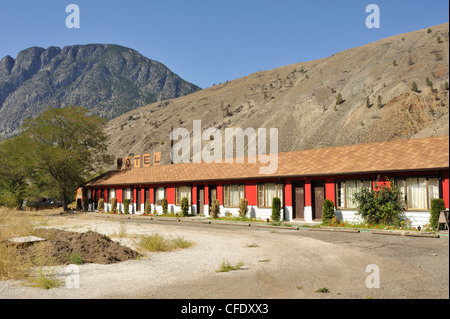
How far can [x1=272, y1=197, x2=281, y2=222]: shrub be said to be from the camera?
24384 mm

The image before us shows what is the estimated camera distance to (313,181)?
24.0 meters

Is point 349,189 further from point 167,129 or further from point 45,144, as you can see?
point 167,129

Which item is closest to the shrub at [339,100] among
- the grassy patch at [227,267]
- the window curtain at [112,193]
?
the window curtain at [112,193]

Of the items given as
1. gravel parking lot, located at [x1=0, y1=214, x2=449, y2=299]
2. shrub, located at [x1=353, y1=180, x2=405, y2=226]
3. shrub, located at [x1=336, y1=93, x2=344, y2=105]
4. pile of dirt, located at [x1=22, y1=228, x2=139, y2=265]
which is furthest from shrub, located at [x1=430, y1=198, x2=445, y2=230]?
shrub, located at [x1=336, y1=93, x2=344, y2=105]

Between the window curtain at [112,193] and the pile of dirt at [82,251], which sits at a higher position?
the window curtain at [112,193]

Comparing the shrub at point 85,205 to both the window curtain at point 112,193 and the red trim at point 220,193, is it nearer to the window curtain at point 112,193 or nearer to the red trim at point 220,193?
the window curtain at point 112,193

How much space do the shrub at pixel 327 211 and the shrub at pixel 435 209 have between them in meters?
5.61

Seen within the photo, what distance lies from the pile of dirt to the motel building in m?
12.1

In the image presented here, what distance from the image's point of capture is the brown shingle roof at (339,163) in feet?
A: 65.0

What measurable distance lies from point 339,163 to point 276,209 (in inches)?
206

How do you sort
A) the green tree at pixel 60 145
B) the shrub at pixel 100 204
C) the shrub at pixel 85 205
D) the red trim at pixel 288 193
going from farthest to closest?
1. the shrub at pixel 85 205
2. the green tree at pixel 60 145
3. the shrub at pixel 100 204
4. the red trim at pixel 288 193

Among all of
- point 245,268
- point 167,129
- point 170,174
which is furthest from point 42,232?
point 167,129

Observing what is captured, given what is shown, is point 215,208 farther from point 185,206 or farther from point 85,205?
point 85,205
